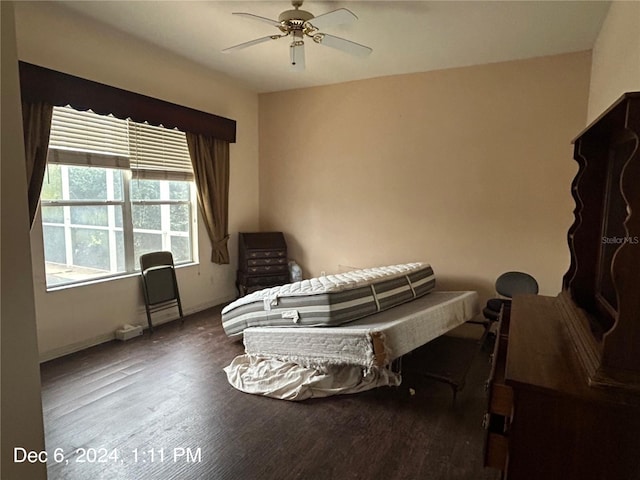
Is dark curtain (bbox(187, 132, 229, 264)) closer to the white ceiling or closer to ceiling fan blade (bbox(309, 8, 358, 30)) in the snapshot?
the white ceiling

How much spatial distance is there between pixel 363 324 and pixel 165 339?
2.16 meters

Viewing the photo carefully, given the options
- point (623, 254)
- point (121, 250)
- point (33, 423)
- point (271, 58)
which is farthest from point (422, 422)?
point (271, 58)

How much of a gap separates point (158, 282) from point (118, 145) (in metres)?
1.46

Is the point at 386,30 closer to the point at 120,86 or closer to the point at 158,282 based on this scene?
the point at 120,86

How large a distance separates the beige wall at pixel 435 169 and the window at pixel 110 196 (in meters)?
1.47

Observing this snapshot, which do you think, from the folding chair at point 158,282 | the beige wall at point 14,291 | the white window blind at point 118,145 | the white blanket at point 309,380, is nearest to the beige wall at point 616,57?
the white blanket at point 309,380

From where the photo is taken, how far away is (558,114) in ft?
12.2

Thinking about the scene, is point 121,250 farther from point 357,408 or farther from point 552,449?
point 552,449

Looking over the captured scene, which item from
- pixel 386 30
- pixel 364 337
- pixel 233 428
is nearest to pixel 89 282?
pixel 233 428

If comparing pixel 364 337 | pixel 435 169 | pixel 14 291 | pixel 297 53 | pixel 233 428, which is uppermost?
pixel 297 53

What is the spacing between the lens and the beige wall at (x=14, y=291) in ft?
3.66

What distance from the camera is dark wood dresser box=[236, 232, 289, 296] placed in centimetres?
494

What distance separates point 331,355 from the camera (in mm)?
2781

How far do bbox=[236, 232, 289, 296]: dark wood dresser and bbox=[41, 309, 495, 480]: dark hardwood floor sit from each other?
5.93ft
